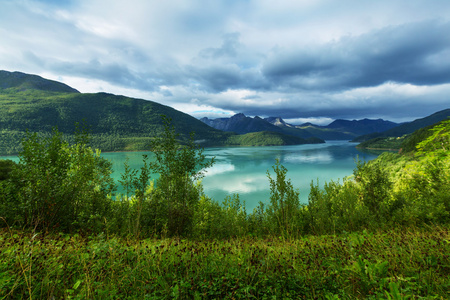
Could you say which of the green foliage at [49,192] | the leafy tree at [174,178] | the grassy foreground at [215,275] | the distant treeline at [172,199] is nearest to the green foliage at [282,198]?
the distant treeline at [172,199]

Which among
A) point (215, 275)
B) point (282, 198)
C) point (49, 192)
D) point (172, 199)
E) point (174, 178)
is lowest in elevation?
point (172, 199)

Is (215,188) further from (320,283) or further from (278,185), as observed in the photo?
(320,283)

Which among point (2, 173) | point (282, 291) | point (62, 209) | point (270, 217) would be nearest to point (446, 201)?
point (270, 217)

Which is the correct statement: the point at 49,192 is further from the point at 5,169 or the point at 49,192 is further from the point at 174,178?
the point at 5,169

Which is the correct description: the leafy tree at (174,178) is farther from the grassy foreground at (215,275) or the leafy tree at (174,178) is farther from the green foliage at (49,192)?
the grassy foreground at (215,275)

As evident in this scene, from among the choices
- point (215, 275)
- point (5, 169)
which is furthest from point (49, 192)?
point (5, 169)

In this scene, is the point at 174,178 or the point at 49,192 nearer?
the point at 49,192

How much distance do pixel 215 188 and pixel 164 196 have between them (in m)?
37.8

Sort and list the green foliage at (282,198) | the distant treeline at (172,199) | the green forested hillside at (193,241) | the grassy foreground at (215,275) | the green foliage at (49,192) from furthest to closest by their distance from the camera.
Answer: the green foliage at (282,198) → the distant treeline at (172,199) → the green foliage at (49,192) → the green forested hillside at (193,241) → the grassy foreground at (215,275)

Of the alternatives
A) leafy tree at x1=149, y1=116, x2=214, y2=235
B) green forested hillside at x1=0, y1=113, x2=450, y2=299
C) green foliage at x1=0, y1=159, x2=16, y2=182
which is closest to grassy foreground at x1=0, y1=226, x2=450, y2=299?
green forested hillside at x1=0, y1=113, x2=450, y2=299

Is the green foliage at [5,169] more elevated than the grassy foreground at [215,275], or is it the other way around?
the green foliage at [5,169]

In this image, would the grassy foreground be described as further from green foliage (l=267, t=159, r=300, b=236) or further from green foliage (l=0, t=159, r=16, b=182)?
green foliage (l=0, t=159, r=16, b=182)

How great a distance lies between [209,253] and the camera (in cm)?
433

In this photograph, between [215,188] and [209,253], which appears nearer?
[209,253]
